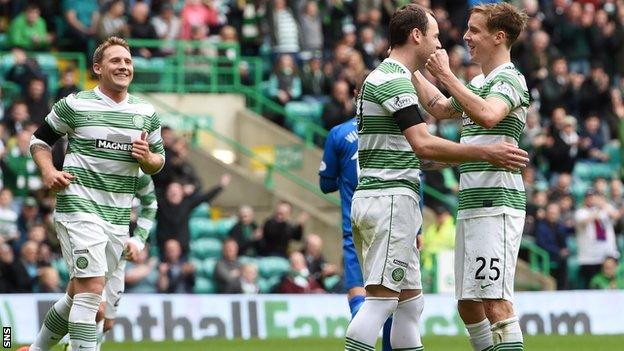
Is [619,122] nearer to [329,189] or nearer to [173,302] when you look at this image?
[173,302]

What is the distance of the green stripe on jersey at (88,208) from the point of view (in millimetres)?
10406

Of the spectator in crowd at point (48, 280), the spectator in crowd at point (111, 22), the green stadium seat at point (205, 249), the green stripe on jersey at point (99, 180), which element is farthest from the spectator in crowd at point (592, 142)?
the green stripe on jersey at point (99, 180)

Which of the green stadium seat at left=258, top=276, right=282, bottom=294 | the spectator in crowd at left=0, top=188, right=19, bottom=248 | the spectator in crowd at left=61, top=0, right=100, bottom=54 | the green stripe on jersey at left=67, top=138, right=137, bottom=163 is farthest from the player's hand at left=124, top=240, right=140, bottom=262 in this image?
the spectator in crowd at left=61, top=0, right=100, bottom=54

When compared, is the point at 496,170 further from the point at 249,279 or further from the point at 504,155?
the point at 249,279

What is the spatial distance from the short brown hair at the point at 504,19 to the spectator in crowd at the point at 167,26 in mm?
14454

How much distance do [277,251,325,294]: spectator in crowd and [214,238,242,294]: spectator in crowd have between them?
0.62 meters

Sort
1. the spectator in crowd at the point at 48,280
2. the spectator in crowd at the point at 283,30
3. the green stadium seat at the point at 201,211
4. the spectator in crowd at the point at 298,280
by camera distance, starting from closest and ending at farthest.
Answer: the spectator in crowd at the point at 48,280
the spectator in crowd at the point at 298,280
the green stadium seat at the point at 201,211
the spectator in crowd at the point at 283,30

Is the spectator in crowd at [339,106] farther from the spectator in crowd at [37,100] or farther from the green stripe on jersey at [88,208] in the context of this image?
the green stripe on jersey at [88,208]

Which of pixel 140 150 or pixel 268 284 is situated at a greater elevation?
pixel 140 150

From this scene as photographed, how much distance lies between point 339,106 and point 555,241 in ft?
13.1

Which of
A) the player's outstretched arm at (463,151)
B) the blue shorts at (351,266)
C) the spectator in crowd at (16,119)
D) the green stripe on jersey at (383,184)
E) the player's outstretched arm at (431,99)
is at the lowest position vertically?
the blue shorts at (351,266)

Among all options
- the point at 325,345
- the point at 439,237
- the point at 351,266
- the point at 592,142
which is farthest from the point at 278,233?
the point at 351,266

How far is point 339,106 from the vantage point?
2286 cm

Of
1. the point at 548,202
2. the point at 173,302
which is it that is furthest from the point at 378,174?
the point at 548,202
